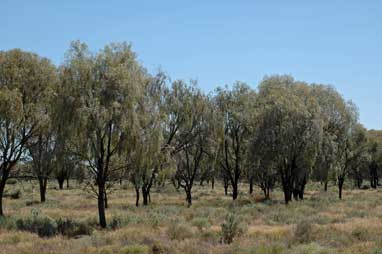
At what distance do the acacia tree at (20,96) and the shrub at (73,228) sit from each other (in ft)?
21.7

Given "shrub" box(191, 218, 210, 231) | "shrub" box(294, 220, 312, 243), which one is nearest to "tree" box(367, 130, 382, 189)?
"shrub" box(191, 218, 210, 231)

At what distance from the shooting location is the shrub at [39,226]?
55.2 feet

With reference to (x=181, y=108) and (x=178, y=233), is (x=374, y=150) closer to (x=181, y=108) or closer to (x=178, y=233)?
(x=181, y=108)

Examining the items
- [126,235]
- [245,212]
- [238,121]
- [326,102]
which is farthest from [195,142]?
[126,235]

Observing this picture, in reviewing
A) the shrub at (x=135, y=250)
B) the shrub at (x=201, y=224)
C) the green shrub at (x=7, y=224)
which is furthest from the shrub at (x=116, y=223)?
the shrub at (x=135, y=250)

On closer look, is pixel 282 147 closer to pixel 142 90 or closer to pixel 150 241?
pixel 142 90

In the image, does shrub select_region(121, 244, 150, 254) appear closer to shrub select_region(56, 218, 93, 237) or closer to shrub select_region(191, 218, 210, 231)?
shrub select_region(56, 218, 93, 237)

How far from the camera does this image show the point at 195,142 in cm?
3500

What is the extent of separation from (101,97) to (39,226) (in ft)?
20.8

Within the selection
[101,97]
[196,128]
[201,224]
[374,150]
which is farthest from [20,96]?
[374,150]

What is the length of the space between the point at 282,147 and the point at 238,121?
650cm

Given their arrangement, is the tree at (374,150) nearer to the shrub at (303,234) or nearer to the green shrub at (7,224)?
the shrub at (303,234)

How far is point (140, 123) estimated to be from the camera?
1994 cm

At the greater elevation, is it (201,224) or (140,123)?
(140,123)
